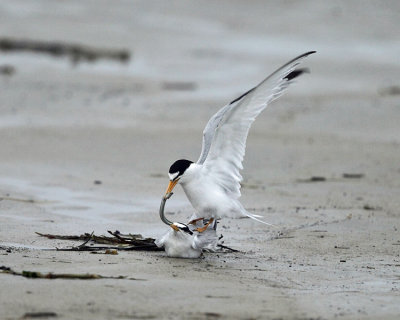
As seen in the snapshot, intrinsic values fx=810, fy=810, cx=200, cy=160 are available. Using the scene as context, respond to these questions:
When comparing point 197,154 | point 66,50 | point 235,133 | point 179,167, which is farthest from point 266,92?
point 66,50

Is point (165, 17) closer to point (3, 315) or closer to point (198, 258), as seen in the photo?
point (198, 258)

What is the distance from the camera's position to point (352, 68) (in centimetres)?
1611

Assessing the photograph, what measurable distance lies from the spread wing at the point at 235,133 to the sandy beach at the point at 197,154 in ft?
1.71

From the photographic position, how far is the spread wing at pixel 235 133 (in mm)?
5914

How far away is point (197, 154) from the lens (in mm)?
9961

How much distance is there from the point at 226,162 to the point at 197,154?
3972 millimetres

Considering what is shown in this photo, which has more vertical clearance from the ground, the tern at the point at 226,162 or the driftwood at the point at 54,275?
the tern at the point at 226,162

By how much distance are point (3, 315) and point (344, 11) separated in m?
17.8

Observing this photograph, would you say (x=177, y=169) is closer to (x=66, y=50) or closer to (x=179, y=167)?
(x=179, y=167)

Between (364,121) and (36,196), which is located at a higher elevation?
(364,121)

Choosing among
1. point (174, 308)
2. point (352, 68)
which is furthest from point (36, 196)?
point (352, 68)

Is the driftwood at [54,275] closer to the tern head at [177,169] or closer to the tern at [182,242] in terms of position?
the tern at [182,242]

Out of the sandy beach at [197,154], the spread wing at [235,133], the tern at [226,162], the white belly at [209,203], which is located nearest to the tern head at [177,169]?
the tern at [226,162]

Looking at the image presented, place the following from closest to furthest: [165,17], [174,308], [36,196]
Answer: [174,308], [36,196], [165,17]
